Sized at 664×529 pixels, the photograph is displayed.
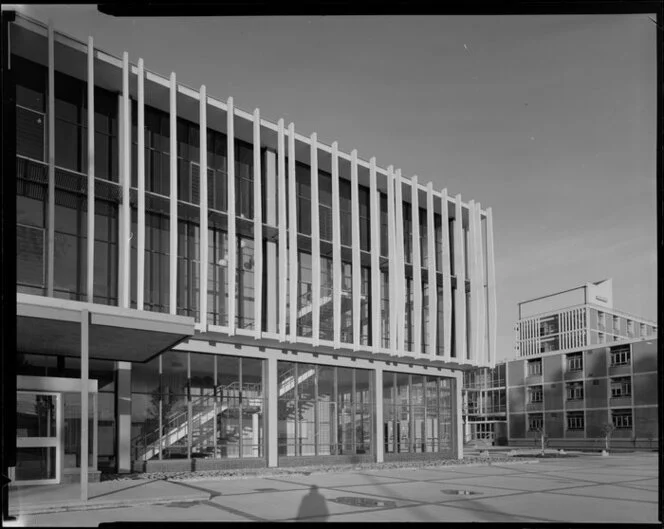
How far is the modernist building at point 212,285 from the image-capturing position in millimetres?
21172

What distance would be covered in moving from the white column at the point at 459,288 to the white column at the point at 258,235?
462 inches

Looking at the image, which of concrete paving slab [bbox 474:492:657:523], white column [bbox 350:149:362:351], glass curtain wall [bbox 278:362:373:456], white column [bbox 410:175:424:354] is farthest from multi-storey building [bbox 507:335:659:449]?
concrete paving slab [bbox 474:492:657:523]

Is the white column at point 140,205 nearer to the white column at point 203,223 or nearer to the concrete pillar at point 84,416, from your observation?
the white column at point 203,223

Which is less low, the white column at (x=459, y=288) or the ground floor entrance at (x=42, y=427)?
the white column at (x=459, y=288)

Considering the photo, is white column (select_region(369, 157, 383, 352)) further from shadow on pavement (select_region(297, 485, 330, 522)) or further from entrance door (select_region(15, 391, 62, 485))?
entrance door (select_region(15, 391, 62, 485))

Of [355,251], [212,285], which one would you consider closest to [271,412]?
[212,285]

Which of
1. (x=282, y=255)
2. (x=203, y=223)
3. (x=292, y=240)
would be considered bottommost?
(x=282, y=255)

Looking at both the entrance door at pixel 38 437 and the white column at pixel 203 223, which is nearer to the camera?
the entrance door at pixel 38 437

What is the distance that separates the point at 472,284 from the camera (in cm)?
3603

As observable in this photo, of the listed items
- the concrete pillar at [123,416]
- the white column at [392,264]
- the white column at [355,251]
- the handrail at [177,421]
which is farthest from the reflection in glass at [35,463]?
the white column at [392,264]

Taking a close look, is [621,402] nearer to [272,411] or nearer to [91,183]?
[272,411]

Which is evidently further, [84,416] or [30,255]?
[30,255]

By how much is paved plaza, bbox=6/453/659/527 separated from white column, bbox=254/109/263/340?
6.11 meters

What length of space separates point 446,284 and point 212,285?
496 inches
